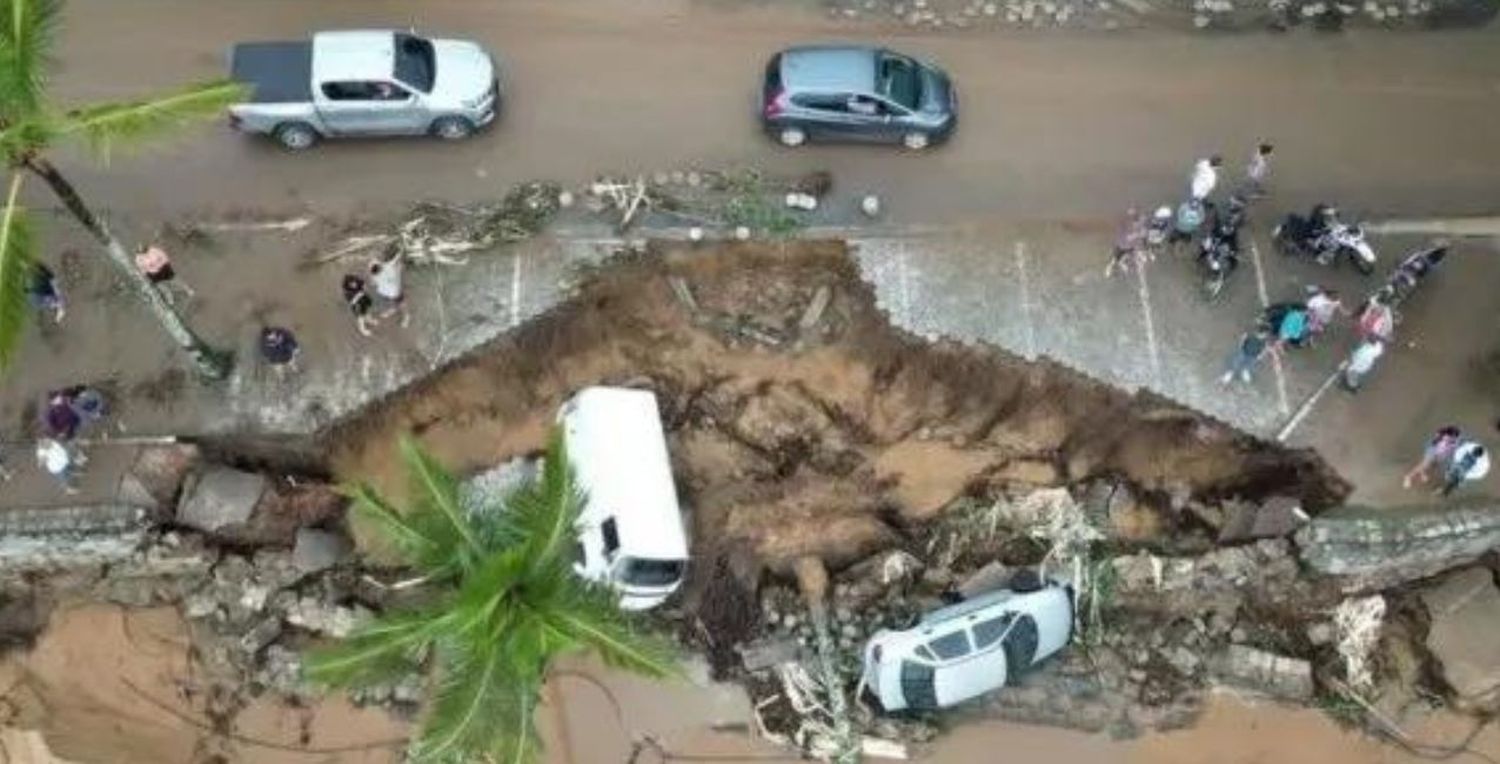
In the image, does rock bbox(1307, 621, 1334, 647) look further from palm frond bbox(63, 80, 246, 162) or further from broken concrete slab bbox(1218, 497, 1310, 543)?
palm frond bbox(63, 80, 246, 162)

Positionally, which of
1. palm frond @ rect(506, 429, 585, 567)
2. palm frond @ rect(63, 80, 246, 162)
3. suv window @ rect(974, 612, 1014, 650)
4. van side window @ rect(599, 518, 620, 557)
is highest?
palm frond @ rect(63, 80, 246, 162)

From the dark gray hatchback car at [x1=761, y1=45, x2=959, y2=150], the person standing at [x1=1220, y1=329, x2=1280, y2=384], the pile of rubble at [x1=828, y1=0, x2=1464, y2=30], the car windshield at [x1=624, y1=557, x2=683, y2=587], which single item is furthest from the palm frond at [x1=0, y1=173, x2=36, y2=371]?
the person standing at [x1=1220, y1=329, x2=1280, y2=384]

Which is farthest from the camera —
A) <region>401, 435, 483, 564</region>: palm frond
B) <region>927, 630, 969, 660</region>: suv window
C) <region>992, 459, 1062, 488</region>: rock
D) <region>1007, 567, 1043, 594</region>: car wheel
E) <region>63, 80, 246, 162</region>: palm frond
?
<region>992, 459, 1062, 488</region>: rock

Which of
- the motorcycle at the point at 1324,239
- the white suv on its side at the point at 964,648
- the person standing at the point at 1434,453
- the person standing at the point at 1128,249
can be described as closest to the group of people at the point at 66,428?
the white suv on its side at the point at 964,648

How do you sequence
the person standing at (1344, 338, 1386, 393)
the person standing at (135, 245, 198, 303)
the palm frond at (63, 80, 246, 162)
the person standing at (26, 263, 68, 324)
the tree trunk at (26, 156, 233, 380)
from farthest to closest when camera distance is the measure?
1. the person standing at (26, 263, 68, 324)
2. the person standing at (1344, 338, 1386, 393)
3. the person standing at (135, 245, 198, 303)
4. the tree trunk at (26, 156, 233, 380)
5. the palm frond at (63, 80, 246, 162)

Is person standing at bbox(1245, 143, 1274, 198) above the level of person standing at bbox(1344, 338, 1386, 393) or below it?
above

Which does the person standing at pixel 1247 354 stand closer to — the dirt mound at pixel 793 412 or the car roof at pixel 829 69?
the dirt mound at pixel 793 412

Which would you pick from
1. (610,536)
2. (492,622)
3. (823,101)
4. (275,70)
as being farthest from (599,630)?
(275,70)

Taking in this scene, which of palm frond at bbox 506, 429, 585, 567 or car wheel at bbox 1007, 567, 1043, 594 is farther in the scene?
car wheel at bbox 1007, 567, 1043, 594
